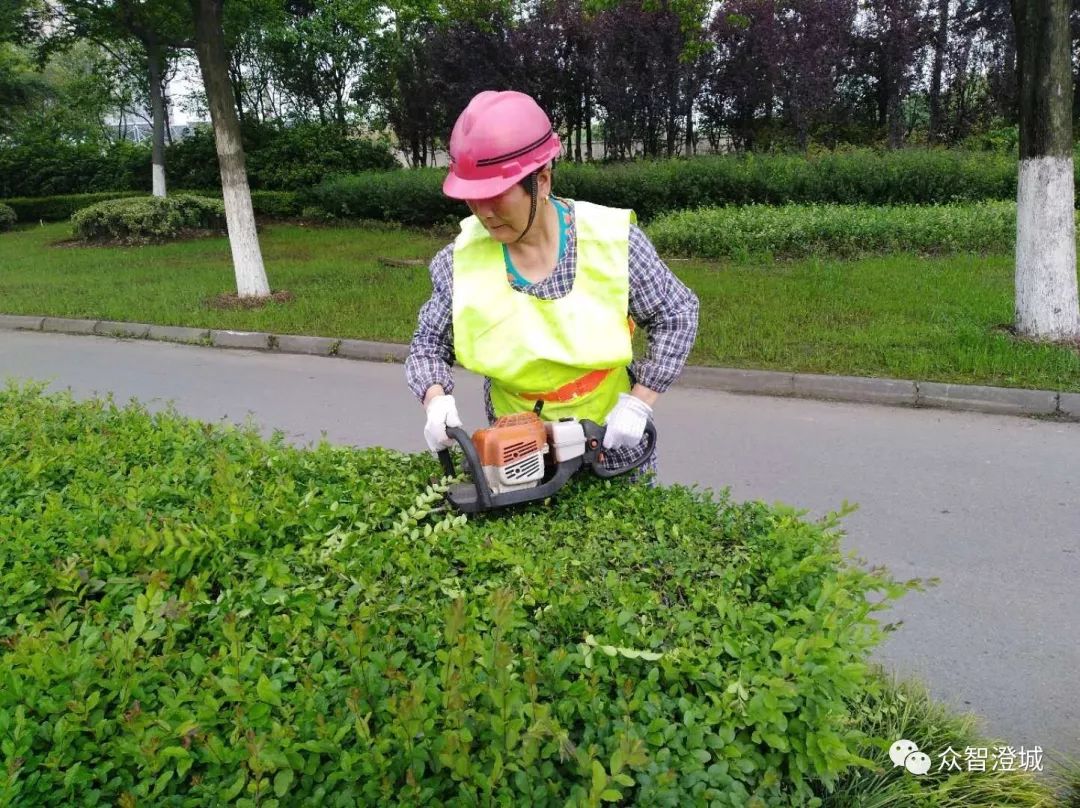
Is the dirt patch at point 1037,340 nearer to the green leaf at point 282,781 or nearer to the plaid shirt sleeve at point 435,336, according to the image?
Result: the plaid shirt sleeve at point 435,336

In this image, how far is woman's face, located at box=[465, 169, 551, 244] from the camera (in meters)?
2.06

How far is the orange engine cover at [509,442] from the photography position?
2.00 m

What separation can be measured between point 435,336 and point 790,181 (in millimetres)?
11882

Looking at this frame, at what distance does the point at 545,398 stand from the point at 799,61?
1836 cm

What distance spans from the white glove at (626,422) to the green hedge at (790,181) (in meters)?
11.7

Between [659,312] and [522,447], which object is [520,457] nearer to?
[522,447]

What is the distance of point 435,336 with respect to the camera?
238 cm

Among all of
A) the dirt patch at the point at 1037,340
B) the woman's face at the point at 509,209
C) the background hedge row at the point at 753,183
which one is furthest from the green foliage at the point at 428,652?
the background hedge row at the point at 753,183

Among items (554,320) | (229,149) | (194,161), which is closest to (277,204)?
(194,161)

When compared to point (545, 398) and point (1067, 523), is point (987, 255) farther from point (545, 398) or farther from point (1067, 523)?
point (545, 398)

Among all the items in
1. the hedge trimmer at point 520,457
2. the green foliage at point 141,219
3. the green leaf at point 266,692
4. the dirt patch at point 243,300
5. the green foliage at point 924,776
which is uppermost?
the green foliage at point 141,219

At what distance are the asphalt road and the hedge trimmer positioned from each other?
1738 millimetres

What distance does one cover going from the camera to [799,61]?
18281 mm

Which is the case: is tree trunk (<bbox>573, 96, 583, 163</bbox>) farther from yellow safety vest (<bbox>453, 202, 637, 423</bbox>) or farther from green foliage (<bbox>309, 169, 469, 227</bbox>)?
yellow safety vest (<bbox>453, 202, 637, 423</bbox>)
